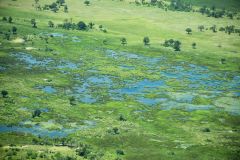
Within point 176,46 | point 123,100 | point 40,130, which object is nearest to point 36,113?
point 40,130

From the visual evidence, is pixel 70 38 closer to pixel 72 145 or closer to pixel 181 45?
pixel 181 45

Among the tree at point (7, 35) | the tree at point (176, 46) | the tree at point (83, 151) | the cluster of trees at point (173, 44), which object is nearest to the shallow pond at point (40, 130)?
the tree at point (83, 151)

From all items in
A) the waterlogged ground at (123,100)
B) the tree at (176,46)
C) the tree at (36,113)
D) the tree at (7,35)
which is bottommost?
the waterlogged ground at (123,100)

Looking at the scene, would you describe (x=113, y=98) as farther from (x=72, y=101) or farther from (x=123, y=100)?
(x=72, y=101)

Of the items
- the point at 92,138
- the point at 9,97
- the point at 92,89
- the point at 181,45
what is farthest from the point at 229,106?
the point at 181,45

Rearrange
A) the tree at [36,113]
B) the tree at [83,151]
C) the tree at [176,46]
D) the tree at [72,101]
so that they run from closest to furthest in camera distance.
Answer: the tree at [83,151]
the tree at [36,113]
the tree at [72,101]
the tree at [176,46]

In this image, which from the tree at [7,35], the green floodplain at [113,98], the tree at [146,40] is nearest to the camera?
the green floodplain at [113,98]

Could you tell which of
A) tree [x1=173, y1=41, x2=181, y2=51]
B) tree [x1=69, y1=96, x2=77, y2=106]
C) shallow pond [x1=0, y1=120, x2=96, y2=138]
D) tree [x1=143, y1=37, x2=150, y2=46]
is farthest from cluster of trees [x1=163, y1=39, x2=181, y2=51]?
shallow pond [x1=0, y1=120, x2=96, y2=138]

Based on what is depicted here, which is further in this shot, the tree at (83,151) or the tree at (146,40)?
the tree at (146,40)

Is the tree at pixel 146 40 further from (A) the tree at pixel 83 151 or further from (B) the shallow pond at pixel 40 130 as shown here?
(A) the tree at pixel 83 151
